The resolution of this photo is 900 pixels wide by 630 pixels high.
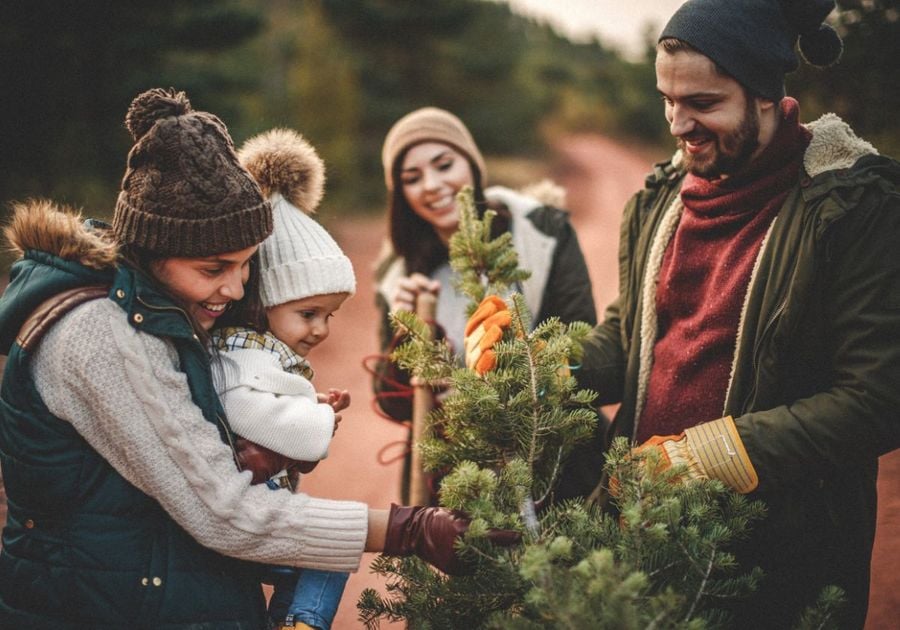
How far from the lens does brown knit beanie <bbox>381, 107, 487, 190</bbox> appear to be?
3.53 m

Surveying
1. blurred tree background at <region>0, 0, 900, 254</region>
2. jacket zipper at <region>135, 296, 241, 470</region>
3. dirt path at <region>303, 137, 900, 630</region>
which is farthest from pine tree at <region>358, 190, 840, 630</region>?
dirt path at <region>303, 137, 900, 630</region>

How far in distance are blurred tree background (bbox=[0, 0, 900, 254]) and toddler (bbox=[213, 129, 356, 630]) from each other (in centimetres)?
57

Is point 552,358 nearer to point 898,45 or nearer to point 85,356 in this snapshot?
point 85,356

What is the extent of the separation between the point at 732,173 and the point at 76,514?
2.09 m

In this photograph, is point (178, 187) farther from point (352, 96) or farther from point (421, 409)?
point (352, 96)

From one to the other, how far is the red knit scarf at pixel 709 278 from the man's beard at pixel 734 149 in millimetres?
39

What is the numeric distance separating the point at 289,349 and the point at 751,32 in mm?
1673

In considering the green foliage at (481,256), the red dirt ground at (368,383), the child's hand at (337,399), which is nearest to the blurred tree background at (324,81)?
the green foliage at (481,256)

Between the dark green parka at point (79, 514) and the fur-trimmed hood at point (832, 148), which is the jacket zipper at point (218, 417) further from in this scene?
the fur-trimmed hood at point (832, 148)

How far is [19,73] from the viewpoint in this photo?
10320 millimetres

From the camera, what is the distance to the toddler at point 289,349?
1.88m

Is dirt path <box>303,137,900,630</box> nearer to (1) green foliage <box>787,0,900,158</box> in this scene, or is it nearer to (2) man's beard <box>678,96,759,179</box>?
(2) man's beard <box>678,96,759,179</box>

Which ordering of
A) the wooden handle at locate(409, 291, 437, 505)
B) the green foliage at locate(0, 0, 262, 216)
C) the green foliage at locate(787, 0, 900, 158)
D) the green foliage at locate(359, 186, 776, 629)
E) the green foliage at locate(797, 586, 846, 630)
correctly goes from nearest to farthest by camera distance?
1. the green foliage at locate(359, 186, 776, 629)
2. the green foliage at locate(797, 586, 846, 630)
3. the wooden handle at locate(409, 291, 437, 505)
4. the green foliage at locate(787, 0, 900, 158)
5. the green foliage at locate(0, 0, 262, 216)

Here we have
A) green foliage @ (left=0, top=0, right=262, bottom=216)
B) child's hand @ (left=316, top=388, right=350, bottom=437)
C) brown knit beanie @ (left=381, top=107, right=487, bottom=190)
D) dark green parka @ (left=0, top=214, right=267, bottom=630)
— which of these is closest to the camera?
dark green parka @ (left=0, top=214, right=267, bottom=630)
